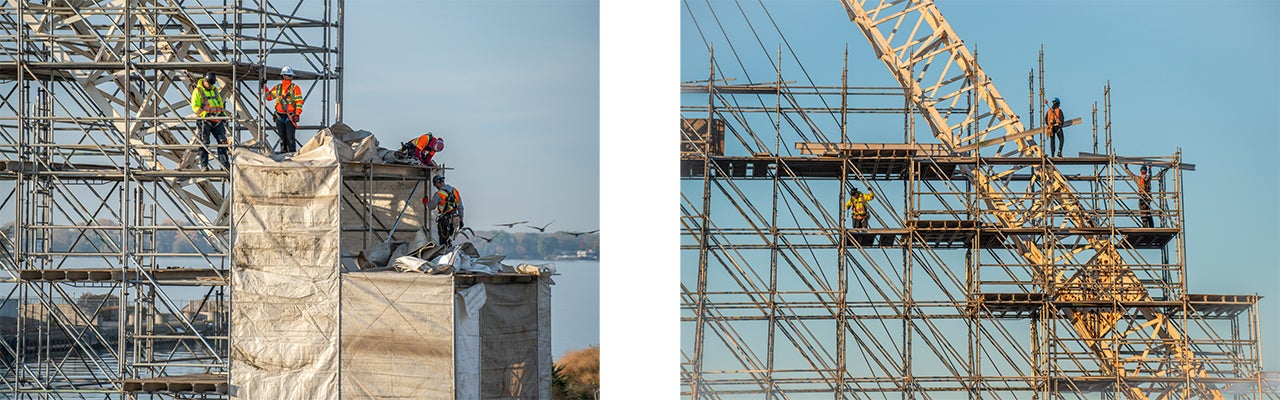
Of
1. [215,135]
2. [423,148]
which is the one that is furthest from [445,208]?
[215,135]

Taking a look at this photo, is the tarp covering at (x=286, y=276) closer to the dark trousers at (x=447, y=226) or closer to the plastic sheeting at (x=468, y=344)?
the plastic sheeting at (x=468, y=344)

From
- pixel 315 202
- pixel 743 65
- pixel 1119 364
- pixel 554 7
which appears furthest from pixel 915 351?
pixel 554 7

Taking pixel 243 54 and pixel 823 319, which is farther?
pixel 823 319

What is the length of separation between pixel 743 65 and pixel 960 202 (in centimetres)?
284

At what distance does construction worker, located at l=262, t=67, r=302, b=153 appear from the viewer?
14484 millimetres

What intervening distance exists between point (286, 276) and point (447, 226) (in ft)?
5.27

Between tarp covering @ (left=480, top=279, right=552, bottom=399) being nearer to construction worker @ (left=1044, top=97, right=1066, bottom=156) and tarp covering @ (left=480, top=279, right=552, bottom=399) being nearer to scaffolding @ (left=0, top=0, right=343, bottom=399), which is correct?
scaffolding @ (left=0, top=0, right=343, bottom=399)

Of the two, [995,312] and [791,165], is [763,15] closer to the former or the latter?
[791,165]

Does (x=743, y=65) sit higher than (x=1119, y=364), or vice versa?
(x=743, y=65)

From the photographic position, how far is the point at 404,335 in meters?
13.2

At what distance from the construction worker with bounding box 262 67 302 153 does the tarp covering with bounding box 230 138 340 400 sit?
0.93 m

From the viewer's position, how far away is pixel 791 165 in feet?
58.1

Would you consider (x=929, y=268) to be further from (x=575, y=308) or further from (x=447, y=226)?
(x=575, y=308)

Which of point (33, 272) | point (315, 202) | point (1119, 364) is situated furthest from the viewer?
point (1119, 364)
